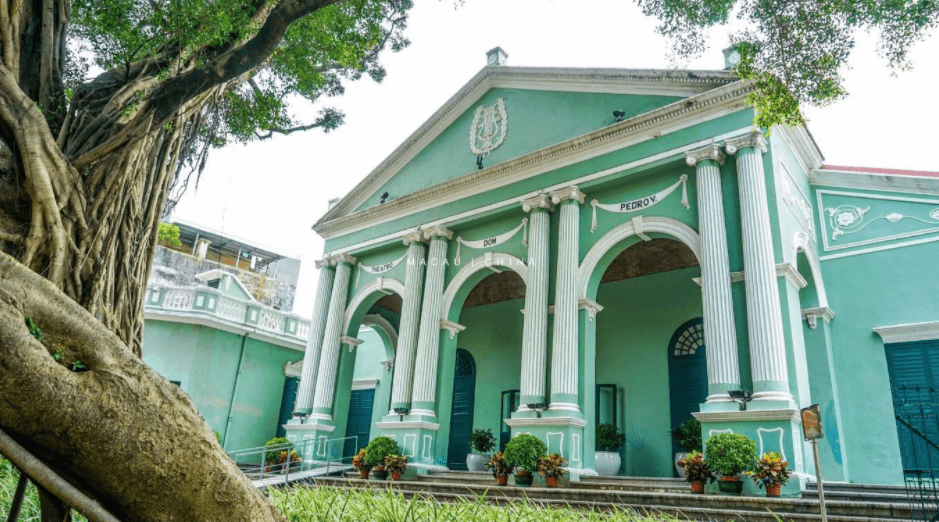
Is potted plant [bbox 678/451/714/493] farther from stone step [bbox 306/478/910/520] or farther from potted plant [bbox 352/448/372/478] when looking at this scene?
potted plant [bbox 352/448/372/478]

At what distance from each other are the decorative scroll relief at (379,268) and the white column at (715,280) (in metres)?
7.03

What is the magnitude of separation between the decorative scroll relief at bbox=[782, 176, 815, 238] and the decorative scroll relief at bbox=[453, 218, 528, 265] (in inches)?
185

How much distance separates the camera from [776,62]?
21.6ft

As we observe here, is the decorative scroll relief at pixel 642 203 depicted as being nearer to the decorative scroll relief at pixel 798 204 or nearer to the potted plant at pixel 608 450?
the decorative scroll relief at pixel 798 204

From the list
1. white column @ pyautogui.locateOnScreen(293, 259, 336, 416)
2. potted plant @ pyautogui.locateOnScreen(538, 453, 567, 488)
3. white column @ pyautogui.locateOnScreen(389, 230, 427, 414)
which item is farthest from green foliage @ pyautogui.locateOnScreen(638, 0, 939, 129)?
white column @ pyautogui.locateOnScreen(293, 259, 336, 416)

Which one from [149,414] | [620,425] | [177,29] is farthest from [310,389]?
[149,414]

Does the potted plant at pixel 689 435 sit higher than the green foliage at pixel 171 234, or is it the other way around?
the green foliage at pixel 171 234

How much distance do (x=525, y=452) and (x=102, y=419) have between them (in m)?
8.69

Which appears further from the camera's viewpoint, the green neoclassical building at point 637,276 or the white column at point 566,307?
the white column at point 566,307

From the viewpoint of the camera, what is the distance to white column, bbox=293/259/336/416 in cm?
1484

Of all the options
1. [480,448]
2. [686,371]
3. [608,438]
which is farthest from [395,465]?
[686,371]

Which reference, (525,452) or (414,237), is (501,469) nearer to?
(525,452)

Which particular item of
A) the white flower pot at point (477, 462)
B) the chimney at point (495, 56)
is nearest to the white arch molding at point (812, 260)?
the white flower pot at point (477, 462)

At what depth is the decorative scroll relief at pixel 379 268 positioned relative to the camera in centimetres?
1501
